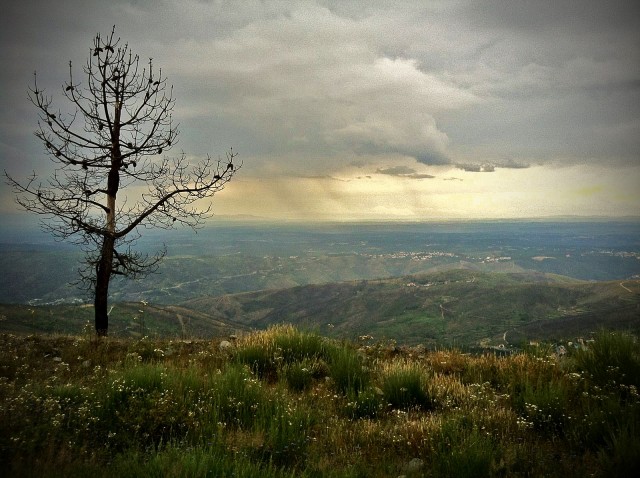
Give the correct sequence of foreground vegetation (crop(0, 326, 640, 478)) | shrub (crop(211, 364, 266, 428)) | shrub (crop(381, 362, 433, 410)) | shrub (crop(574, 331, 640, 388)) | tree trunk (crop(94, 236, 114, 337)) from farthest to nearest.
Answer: tree trunk (crop(94, 236, 114, 337)), shrub (crop(381, 362, 433, 410)), shrub (crop(574, 331, 640, 388)), shrub (crop(211, 364, 266, 428)), foreground vegetation (crop(0, 326, 640, 478))

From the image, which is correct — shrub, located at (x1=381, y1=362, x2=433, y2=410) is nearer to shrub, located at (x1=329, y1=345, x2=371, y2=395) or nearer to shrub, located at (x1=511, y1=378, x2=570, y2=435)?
shrub, located at (x1=329, y1=345, x2=371, y2=395)

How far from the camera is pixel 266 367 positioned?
8625mm

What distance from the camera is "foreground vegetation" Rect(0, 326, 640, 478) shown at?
4.11m

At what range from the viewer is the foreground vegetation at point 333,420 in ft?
13.5

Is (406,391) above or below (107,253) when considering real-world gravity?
below

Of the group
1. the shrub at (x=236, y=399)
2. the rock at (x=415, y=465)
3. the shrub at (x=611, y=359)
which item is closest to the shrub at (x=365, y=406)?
the shrub at (x=236, y=399)

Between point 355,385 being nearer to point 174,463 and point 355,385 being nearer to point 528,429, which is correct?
point 528,429

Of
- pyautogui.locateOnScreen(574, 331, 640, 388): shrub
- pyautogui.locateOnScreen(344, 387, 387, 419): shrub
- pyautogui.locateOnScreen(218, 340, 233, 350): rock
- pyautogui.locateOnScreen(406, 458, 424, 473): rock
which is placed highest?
pyautogui.locateOnScreen(574, 331, 640, 388): shrub

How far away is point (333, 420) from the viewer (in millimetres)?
5812

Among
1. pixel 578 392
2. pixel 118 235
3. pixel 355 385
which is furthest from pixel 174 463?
pixel 118 235

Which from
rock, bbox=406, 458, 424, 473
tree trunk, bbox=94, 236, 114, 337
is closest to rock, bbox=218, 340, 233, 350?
tree trunk, bbox=94, 236, 114, 337

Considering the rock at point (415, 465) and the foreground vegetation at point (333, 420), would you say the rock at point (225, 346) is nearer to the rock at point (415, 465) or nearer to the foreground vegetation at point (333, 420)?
the foreground vegetation at point (333, 420)

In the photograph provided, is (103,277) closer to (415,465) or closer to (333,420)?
(333,420)

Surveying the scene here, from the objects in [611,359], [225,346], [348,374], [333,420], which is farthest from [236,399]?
[611,359]
